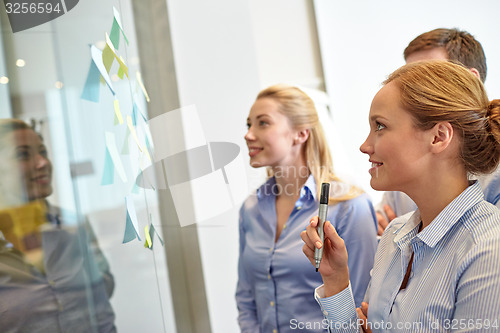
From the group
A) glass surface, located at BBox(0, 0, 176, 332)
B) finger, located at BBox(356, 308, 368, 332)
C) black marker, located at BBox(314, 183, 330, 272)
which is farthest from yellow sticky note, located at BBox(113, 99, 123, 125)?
finger, located at BBox(356, 308, 368, 332)

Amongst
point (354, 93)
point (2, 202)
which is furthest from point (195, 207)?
point (354, 93)

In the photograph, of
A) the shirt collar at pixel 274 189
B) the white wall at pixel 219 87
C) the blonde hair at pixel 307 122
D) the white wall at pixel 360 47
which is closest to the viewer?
the shirt collar at pixel 274 189

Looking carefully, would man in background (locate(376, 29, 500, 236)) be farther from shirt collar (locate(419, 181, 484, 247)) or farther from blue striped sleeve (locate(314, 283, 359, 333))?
blue striped sleeve (locate(314, 283, 359, 333))

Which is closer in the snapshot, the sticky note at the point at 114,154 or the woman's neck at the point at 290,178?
the sticky note at the point at 114,154

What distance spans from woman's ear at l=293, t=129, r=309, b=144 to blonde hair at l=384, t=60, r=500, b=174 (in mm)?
757

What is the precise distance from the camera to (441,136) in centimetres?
91

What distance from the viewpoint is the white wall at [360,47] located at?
2.53 metres

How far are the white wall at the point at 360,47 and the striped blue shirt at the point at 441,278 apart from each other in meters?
1.54

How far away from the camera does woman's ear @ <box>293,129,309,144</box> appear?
1.69 meters

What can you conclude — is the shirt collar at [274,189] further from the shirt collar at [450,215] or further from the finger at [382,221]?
the shirt collar at [450,215]

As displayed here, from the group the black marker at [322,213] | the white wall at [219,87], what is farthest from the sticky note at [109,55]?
the white wall at [219,87]

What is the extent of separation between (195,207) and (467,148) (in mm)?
1062

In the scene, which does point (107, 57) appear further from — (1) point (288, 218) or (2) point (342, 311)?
(1) point (288, 218)

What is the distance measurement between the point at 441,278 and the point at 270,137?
91 cm
